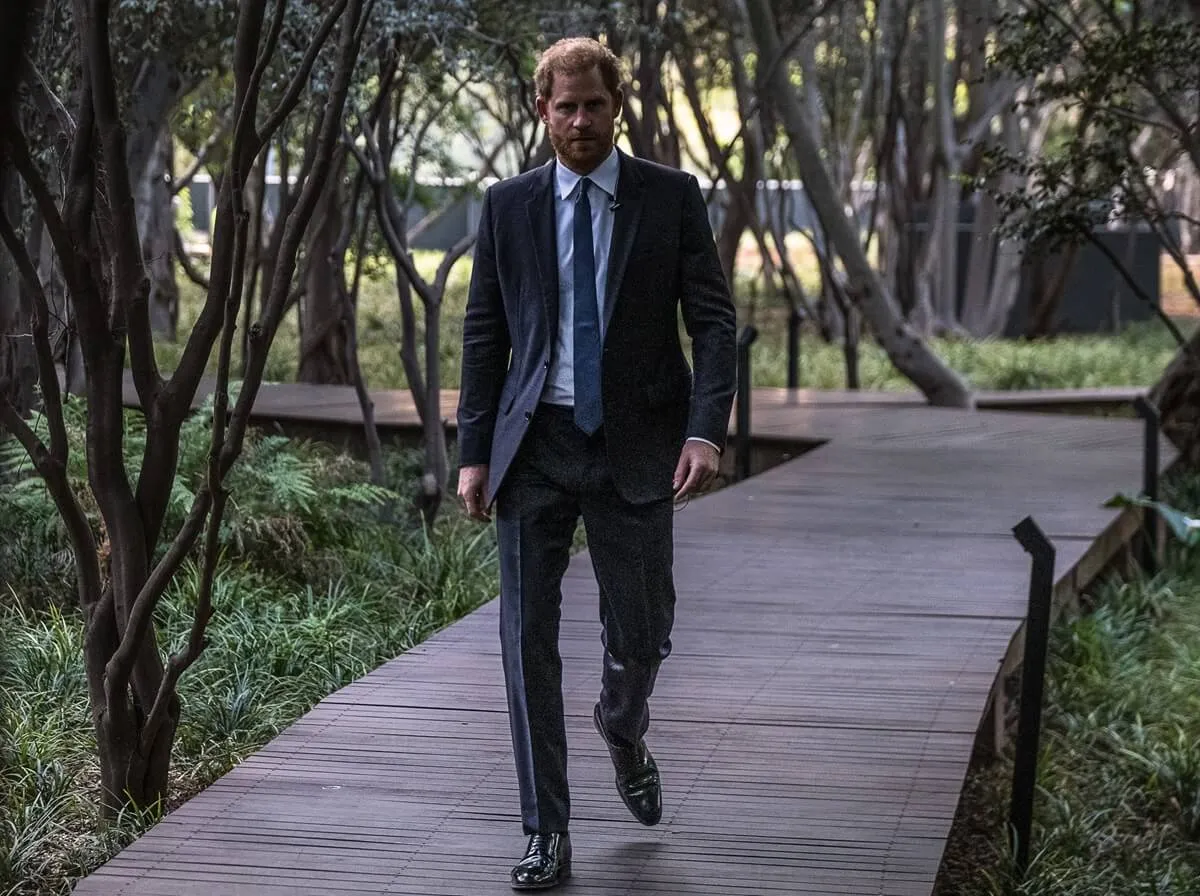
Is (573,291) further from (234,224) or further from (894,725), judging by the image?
(894,725)

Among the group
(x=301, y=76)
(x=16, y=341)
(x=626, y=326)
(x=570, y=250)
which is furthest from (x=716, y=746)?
(x=16, y=341)

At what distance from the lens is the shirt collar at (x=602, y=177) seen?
3748 millimetres

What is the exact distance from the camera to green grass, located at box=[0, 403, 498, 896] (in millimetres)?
4801

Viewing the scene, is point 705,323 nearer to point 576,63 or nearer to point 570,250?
point 570,250

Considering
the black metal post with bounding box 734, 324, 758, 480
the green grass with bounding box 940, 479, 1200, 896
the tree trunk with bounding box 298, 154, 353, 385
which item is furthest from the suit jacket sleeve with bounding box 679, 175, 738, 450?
the tree trunk with bounding box 298, 154, 353, 385

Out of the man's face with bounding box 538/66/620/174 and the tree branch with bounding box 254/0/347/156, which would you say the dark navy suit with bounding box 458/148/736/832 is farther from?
the tree branch with bounding box 254/0/347/156

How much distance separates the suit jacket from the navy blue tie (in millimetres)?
23

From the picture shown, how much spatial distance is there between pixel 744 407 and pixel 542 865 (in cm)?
780

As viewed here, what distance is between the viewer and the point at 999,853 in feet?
17.5

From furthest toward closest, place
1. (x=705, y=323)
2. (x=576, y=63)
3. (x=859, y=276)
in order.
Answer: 1. (x=859, y=276)
2. (x=705, y=323)
3. (x=576, y=63)

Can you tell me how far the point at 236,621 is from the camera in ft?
22.2

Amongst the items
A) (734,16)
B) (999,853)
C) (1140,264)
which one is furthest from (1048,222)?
(1140,264)

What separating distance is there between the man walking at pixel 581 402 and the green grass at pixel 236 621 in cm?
126

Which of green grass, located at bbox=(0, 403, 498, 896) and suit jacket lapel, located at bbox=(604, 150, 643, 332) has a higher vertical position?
suit jacket lapel, located at bbox=(604, 150, 643, 332)
